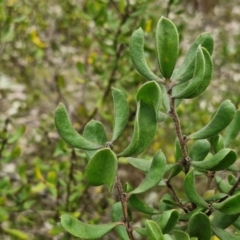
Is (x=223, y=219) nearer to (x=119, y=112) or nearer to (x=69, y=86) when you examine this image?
(x=119, y=112)

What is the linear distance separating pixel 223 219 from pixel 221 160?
0.31 ft

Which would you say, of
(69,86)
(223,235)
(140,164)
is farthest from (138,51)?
(69,86)

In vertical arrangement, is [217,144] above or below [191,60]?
below

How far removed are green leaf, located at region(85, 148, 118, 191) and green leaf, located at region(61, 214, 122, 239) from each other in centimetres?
6

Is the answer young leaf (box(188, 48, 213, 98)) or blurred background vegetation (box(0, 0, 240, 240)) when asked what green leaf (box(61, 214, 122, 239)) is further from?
blurred background vegetation (box(0, 0, 240, 240))

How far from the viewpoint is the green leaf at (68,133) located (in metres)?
0.61

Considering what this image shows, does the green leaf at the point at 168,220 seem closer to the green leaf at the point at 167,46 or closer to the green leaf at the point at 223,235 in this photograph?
the green leaf at the point at 223,235

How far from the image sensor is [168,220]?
2.01 ft

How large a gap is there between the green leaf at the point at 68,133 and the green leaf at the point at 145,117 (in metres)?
0.05

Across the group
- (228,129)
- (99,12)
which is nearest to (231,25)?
(99,12)

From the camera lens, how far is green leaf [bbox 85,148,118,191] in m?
0.56

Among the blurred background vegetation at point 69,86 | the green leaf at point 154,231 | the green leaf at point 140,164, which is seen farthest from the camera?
the blurred background vegetation at point 69,86

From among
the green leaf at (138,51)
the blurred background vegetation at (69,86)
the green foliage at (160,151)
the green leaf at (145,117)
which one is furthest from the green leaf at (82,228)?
the blurred background vegetation at (69,86)

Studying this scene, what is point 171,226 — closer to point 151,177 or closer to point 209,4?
point 151,177
